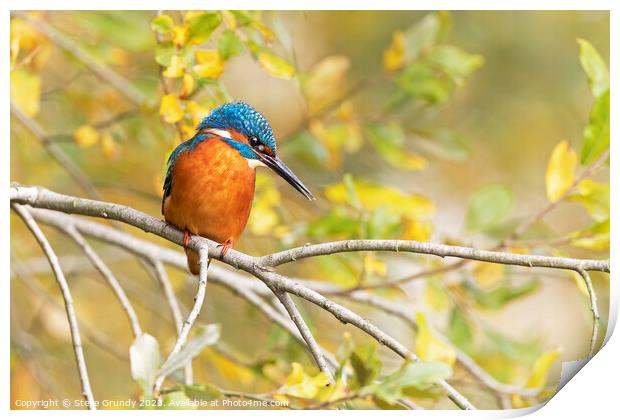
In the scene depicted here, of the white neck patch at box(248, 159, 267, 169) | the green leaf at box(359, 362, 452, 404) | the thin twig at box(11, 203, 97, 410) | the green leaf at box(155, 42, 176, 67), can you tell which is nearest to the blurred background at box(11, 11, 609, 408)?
the green leaf at box(155, 42, 176, 67)

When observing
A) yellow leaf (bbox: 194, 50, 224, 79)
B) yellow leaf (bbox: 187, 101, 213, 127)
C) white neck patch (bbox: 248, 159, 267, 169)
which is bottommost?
white neck patch (bbox: 248, 159, 267, 169)

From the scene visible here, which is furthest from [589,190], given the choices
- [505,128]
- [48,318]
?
[48,318]

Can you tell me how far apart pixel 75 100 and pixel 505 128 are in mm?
1191

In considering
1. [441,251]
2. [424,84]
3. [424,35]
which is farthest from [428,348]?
[424,35]

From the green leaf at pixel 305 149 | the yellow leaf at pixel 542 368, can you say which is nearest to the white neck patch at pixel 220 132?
the green leaf at pixel 305 149

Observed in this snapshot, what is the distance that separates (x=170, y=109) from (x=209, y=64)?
10cm

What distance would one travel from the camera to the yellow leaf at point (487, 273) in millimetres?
1753

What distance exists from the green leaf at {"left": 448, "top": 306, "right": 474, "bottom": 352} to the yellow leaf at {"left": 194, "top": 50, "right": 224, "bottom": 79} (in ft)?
2.61

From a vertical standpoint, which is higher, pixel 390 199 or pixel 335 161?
pixel 335 161

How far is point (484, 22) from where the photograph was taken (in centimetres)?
219

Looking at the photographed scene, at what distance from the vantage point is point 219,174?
4.66ft

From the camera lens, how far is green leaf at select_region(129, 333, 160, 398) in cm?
102

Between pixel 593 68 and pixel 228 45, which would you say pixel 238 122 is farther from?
pixel 593 68

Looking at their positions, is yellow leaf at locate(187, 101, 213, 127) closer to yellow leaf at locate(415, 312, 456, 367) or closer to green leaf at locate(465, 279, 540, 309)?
yellow leaf at locate(415, 312, 456, 367)
